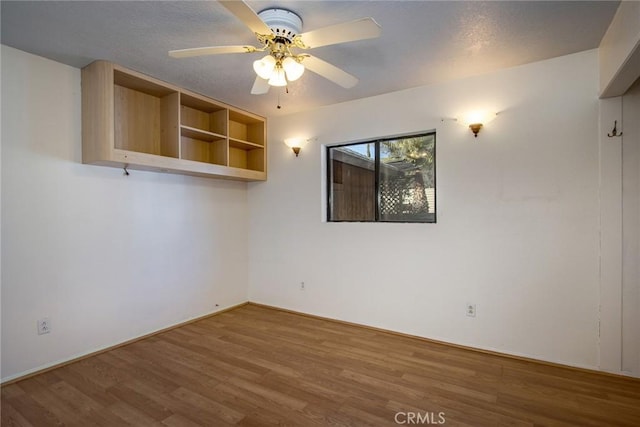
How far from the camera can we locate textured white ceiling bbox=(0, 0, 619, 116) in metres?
1.92

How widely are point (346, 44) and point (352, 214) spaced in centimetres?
188

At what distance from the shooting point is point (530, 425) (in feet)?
6.02

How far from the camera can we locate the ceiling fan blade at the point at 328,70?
1976 millimetres

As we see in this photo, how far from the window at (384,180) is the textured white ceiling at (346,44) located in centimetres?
72

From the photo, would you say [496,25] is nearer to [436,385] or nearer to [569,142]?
[569,142]

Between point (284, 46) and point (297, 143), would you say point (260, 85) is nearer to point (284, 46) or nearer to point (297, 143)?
point (284, 46)

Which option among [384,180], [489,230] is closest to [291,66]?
[384,180]

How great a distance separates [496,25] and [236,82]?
2.23 meters

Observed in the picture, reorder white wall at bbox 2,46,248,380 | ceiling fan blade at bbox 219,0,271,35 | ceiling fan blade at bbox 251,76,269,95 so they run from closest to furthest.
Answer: ceiling fan blade at bbox 219,0,271,35
ceiling fan blade at bbox 251,76,269,95
white wall at bbox 2,46,248,380

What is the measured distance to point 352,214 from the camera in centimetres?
367

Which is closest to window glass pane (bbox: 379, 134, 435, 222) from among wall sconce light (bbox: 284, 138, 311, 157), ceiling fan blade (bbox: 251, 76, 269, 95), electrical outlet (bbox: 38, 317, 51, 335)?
wall sconce light (bbox: 284, 138, 311, 157)

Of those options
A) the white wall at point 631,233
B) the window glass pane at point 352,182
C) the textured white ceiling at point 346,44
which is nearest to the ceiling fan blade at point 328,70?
the textured white ceiling at point 346,44

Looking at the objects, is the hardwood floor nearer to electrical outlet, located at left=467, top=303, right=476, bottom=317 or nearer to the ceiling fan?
electrical outlet, located at left=467, top=303, right=476, bottom=317

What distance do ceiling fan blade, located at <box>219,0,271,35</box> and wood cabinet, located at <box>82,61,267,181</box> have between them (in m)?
1.69
